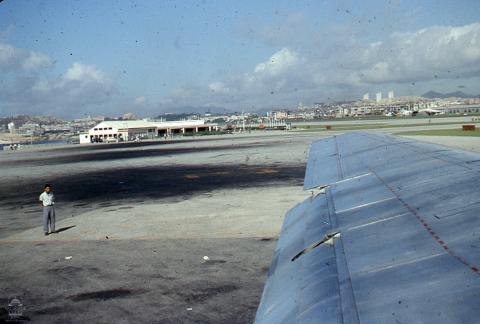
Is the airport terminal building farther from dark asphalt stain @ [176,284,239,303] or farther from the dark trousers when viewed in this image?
dark asphalt stain @ [176,284,239,303]

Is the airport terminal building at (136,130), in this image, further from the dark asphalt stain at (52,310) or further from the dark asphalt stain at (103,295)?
the dark asphalt stain at (52,310)

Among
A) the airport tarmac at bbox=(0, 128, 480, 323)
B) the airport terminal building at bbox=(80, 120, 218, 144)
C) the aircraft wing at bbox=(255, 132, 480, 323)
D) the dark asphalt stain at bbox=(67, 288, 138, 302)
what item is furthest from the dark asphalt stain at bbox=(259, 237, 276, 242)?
the airport terminal building at bbox=(80, 120, 218, 144)

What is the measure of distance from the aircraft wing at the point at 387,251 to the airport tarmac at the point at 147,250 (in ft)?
15.4

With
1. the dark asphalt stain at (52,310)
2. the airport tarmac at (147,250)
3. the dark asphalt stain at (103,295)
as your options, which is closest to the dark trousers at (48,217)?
the airport tarmac at (147,250)

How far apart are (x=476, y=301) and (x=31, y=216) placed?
23246 millimetres

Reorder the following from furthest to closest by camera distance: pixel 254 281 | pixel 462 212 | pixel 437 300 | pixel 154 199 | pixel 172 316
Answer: pixel 154 199, pixel 254 281, pixel 172 316, pixel 462 212, pixel 437 300

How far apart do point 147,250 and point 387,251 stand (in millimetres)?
12241

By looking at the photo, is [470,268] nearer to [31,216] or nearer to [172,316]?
[172,316]

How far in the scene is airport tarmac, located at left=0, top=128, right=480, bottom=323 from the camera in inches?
397

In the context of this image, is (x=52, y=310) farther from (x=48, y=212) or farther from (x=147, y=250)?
(x=48, y=212)

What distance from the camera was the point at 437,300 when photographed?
2.61 meters

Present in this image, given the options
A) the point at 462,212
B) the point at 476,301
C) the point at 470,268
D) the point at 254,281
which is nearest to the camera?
the point at 476,301

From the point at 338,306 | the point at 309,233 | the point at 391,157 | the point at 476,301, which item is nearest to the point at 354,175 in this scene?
the point at 391,157

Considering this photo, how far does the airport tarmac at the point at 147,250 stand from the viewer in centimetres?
1009
